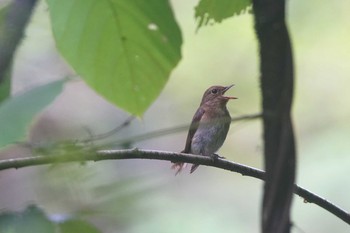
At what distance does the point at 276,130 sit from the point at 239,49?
8.90 ft

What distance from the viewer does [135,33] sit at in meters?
0.76

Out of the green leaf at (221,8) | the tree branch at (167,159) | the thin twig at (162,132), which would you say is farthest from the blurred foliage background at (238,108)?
the thin twig at (162,132)

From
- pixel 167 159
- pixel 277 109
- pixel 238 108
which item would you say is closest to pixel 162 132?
pixel 277 109

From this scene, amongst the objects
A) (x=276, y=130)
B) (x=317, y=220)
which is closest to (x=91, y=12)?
(x=276, y=130)

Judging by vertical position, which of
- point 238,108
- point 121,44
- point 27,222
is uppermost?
point 121,44

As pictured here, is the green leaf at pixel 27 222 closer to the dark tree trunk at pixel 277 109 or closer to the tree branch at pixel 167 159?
the tree branch at pixel 167 159

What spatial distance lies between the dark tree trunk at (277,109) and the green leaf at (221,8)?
0.25m

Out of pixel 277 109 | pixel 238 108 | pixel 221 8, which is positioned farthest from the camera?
pixel 238 108

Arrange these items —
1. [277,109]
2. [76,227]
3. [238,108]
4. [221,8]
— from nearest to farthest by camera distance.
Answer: [277,109] < [76,227] < [221,8] < [238,108]

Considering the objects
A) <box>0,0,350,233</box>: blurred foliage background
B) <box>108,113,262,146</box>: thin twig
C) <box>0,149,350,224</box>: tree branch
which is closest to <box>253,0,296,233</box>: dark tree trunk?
<box>108,113,262,146</box>: thin twig

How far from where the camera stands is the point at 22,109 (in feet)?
2.09

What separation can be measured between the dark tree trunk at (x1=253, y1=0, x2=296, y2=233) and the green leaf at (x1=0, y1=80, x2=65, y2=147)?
0.22m

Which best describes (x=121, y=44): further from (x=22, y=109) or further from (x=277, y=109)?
(x=277, y=109)

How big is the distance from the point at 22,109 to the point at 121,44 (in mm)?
153
